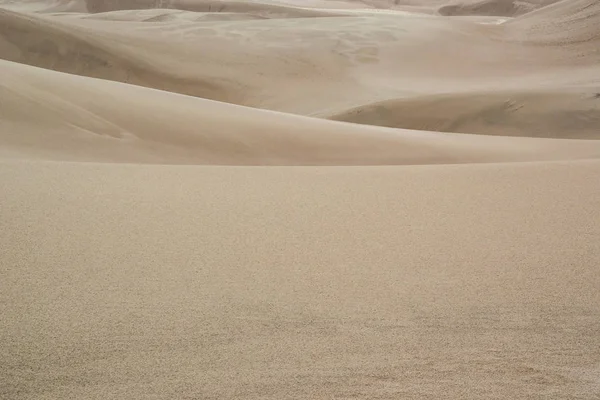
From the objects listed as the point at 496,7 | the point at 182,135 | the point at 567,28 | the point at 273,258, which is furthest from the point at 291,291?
the point at 496,7

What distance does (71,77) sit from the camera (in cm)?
412

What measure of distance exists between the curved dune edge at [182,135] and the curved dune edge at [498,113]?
195cm

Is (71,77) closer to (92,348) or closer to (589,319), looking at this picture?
(92,348)

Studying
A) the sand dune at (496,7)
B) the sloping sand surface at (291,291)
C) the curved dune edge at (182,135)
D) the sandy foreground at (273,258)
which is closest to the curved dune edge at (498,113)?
the curved dune edge at (182,135)

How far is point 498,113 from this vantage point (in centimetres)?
661

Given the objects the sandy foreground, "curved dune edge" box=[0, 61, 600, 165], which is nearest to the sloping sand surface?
the sandy foreground

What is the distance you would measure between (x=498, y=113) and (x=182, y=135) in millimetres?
4152

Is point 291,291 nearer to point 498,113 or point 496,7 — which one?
point 498,113

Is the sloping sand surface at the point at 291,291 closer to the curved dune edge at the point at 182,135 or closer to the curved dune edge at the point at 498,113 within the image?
the curved dune edge at the point at 182,135

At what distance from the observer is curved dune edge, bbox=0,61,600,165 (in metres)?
3.10

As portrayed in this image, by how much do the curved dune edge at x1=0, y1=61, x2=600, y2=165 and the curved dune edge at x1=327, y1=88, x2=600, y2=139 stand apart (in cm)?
195

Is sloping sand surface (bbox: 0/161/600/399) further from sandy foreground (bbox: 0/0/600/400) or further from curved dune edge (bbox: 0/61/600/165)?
curved dune edge (bbox: 0/61/600/165)

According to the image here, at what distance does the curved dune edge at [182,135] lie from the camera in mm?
3098

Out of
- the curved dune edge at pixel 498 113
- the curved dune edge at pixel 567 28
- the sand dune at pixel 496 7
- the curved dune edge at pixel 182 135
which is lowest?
the curved dune edge at pixel 498 113
